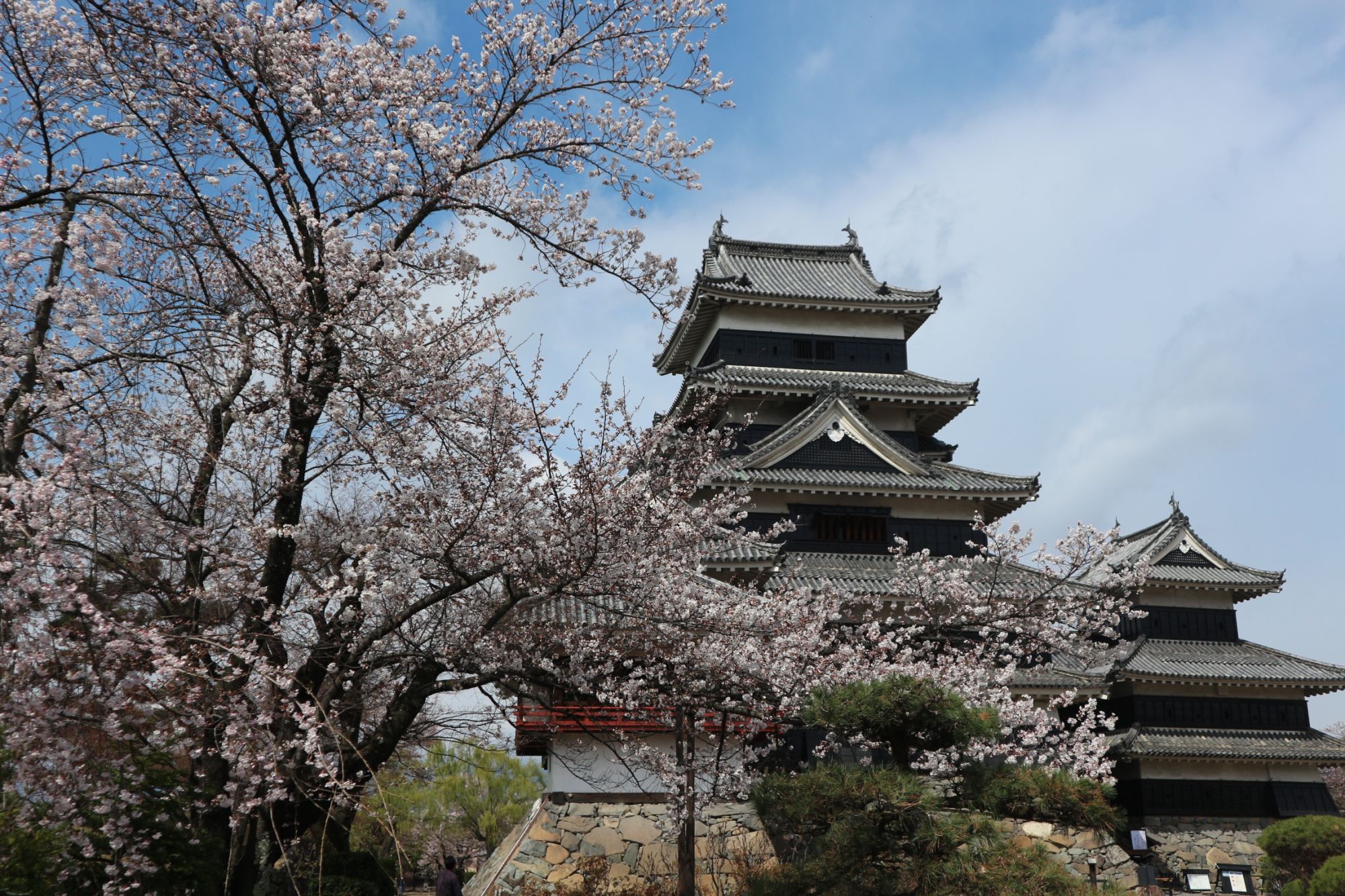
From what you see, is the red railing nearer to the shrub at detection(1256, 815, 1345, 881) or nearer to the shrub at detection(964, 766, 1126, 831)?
the shrub at detection(964, 766, 1126, 831)

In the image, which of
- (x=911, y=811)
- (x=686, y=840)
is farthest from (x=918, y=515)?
(x=911, y=811)

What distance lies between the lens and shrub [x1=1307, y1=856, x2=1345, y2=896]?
19.2m

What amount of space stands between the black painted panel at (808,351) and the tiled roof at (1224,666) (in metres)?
9.64

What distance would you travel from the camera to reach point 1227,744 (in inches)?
1011

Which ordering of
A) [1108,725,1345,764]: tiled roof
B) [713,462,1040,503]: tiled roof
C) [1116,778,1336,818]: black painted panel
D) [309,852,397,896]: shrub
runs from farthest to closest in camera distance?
[1116,778,1336,818]: black painted panel → [1108,725,1345,764]: tiled roof → [713,462,1040,503]: tiled roof → [309,852,397,896]: shrub

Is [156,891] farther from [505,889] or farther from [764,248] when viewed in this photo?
[764,248]

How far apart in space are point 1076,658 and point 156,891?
2292 cm

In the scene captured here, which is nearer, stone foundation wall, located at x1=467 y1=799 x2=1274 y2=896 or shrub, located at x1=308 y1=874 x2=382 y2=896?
shrub, located at x1=308 y1=874 x2=382 y2=896

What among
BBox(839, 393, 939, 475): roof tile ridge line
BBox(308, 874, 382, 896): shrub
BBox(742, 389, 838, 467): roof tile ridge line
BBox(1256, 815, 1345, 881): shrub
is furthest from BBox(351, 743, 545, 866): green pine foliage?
BBox(1256, 815, 1345, 881): shrub

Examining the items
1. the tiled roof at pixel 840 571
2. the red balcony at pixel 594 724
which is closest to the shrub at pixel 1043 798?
the red balcony at pixel 594 724

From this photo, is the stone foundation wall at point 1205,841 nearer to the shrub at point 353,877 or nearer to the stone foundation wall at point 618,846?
the stone foundation wall at point 618,846

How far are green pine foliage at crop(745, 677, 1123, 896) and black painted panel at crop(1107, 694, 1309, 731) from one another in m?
19.8

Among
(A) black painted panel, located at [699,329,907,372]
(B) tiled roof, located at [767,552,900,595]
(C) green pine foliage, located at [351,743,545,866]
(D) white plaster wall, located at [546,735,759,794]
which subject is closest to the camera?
(D) white plaster wall, located at [546,735,759,794]

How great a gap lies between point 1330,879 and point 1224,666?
800 centimetres
